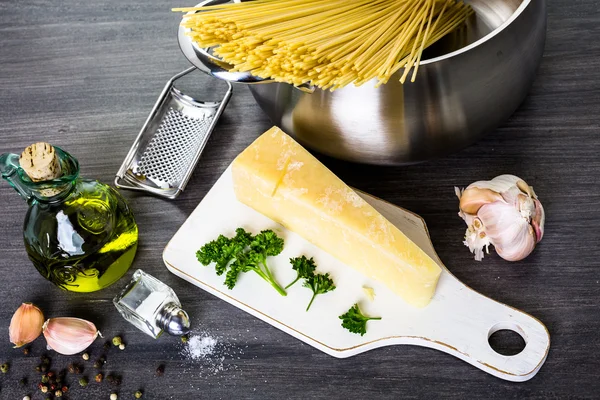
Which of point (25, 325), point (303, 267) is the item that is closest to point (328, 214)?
point (303, 267)

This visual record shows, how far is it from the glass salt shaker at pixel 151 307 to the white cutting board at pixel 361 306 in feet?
0.14

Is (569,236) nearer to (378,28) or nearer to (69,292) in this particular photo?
(378,28)

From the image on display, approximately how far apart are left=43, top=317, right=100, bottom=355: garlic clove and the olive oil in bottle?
0.21ft

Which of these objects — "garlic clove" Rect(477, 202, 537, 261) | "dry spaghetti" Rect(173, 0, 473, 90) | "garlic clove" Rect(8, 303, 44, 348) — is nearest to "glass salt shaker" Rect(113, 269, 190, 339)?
"garlic clove" Rect(8, 303, 44, 348)

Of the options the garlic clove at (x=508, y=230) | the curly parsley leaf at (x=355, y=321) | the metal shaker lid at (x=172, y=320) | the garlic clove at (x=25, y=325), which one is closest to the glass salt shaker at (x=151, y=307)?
the metal shaker lid at (x=172, y=320)

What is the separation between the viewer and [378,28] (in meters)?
0.93

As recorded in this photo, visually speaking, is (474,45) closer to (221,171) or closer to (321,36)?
(321,36)

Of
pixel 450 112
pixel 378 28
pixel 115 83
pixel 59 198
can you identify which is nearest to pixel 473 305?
pixel 450 112

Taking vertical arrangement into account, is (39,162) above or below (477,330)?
above

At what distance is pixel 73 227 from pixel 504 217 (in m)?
0.59

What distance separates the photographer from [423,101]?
3.01 feet

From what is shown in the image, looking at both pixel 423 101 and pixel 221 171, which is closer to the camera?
pixel 423 101

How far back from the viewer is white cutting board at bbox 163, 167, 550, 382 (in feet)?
3.00

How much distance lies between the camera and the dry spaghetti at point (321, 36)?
0.87 metres
